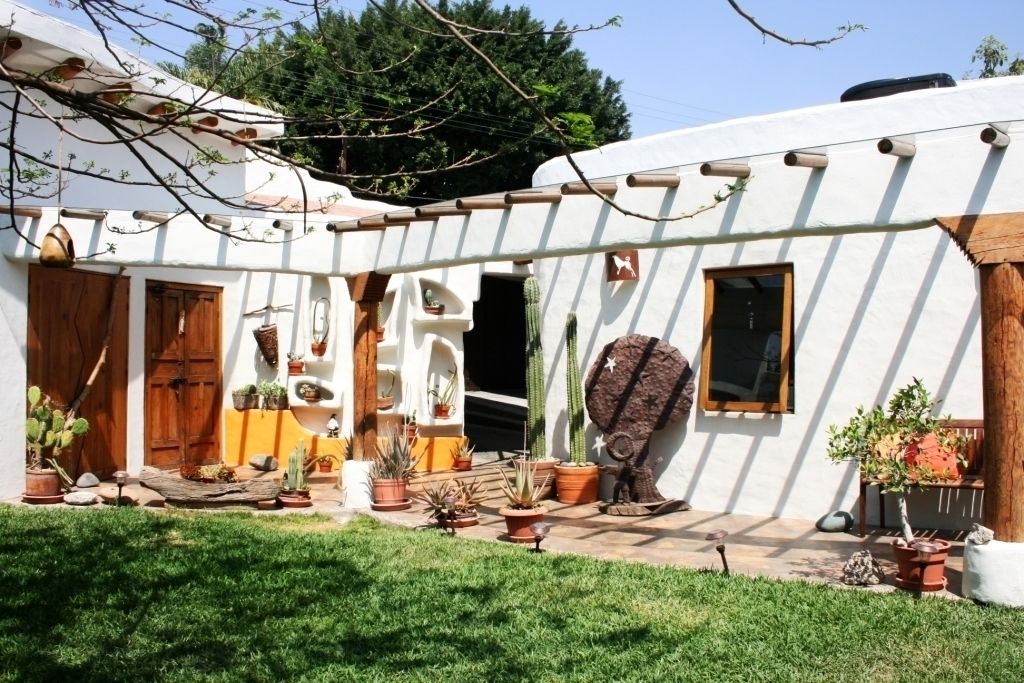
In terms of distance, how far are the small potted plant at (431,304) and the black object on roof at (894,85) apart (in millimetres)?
5064

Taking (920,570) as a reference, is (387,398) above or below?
above

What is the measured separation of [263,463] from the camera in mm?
11188

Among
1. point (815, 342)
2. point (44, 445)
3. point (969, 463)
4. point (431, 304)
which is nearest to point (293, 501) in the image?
point (44, 445)

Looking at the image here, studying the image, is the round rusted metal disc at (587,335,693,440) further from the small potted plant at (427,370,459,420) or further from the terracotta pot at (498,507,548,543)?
the small potted plant at (427,370,459,420)

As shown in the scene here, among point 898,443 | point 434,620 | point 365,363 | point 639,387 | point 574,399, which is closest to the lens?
point 434,620

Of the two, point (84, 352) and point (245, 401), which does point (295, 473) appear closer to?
point (84, 352)

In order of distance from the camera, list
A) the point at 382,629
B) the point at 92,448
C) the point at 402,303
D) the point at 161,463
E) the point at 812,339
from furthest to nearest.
A: the point at 402,303 < the point at 161,463 < the point at 92,448 < the point at 812,339 < the point at 382,629

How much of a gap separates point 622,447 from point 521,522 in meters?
1.98

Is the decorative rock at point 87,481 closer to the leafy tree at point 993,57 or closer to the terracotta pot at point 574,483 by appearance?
the terracotta pot at point 574,483

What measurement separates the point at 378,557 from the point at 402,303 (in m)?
5.59

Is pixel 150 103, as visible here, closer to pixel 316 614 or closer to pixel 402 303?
pixel 402 303

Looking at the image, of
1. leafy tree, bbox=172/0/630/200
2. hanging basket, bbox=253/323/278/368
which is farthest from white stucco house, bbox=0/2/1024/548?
leafy tree, bbox=172/0/630/200

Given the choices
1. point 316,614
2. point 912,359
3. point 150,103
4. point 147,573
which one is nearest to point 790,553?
point 912,359

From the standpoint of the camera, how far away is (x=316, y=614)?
5.25 meters
